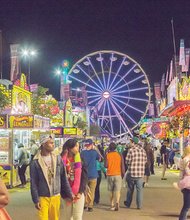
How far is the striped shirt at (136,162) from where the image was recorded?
477 inches

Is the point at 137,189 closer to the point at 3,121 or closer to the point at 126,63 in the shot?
the point at 3,121

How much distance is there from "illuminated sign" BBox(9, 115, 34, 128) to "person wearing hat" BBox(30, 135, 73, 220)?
10.7 metres

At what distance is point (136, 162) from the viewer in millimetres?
12148

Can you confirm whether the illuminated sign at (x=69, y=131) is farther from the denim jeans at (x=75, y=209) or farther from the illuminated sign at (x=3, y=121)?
the denim jeans at (x=75, y=209)

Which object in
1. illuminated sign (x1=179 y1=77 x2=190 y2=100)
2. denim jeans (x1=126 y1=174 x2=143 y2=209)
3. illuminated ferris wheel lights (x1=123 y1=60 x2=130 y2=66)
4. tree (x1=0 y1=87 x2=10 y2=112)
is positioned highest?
illuminated ferris wheel lights (x1=123 y1=60 x2=130 y2=66)

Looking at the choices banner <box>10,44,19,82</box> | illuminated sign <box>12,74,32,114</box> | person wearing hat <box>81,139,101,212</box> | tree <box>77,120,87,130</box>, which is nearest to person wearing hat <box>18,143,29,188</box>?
illuminated sign <box>12,74,32,114</box>

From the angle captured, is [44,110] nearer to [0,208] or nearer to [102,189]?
[102,189]

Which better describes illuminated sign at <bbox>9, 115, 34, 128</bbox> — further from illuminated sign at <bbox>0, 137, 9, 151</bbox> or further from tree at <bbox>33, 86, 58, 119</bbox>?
tree at <bbox>33, 86, 58, 119</bbox>

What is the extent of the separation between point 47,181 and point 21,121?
36.1 ft

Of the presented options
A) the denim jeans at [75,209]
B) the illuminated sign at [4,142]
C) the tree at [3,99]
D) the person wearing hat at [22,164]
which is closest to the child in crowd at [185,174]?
the denim jeans at [75,209]

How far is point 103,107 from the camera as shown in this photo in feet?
149

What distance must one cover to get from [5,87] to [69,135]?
1040 centimetres

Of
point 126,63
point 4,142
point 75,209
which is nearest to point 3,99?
point 4,142

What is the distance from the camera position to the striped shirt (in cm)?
1211
